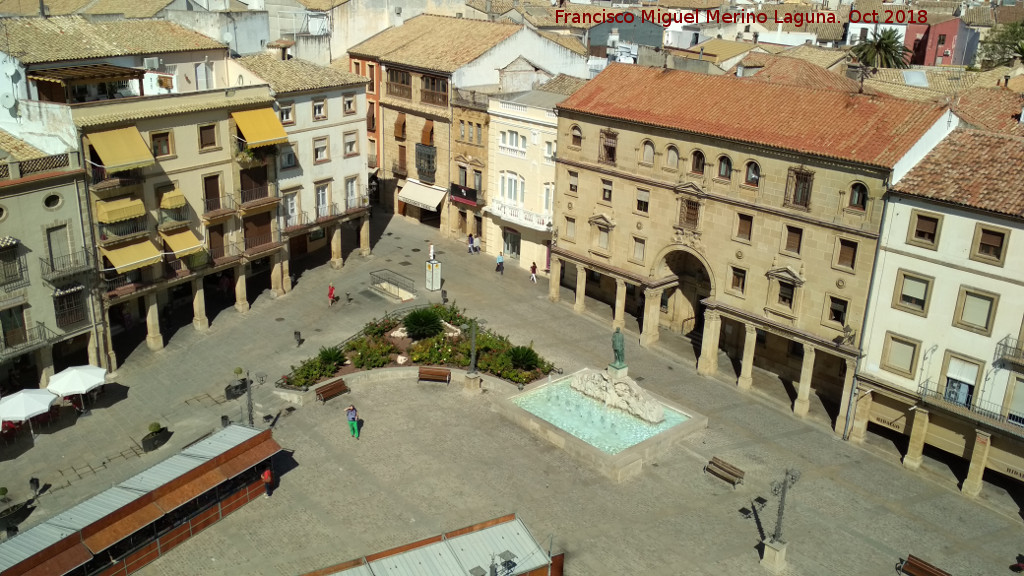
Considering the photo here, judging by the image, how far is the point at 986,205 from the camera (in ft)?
131

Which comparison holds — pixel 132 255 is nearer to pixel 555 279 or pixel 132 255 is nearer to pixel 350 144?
pixel 350 144

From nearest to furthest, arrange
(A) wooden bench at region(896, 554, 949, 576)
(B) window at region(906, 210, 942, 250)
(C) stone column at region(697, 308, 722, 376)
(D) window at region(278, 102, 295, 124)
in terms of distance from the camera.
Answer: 1. (A) wooden bench at region(896, 554, 949, 576)
2. (B) window at region(906, 210, 942, 250)
3. (C) stone column at region(697, 308, 722, 376)
4. (D) window at region(278, 102, 295, 124)

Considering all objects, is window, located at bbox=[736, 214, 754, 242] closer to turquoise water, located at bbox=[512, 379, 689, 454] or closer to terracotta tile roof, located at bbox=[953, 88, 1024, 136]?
turquoise water, located at bbox=[512, 379, 689, 454]

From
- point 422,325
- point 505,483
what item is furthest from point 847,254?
point 422,325

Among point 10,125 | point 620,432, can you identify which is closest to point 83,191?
point 10,125

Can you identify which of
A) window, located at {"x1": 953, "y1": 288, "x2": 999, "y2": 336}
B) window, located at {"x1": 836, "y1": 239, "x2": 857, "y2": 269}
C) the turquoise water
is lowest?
the turquoise water

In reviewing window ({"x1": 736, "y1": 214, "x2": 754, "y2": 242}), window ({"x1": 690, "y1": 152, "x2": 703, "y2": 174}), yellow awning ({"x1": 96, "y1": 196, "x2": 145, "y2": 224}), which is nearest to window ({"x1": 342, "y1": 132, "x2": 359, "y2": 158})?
yellow awning ({"x1": 96, "y1": 196, "x2": 145, "y2": 224})

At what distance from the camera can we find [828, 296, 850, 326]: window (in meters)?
46.2

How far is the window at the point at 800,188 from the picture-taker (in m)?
46.7

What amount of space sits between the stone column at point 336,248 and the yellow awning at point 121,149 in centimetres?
1712

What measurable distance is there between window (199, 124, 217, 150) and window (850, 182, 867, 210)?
1411 inches

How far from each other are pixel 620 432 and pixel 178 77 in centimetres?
3614

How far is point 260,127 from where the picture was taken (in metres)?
56.2

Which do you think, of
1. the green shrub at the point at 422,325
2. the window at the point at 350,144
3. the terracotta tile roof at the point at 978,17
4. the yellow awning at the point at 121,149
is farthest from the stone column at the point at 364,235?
the terracotta tile roof at the point at 978,17
